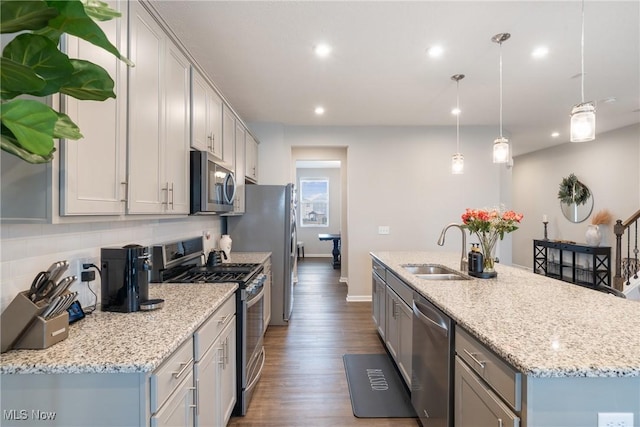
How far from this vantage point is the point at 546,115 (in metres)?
4.45

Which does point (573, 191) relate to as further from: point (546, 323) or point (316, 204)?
point (316, 204)

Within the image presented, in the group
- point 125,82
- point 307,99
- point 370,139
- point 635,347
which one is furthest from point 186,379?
point 370,139

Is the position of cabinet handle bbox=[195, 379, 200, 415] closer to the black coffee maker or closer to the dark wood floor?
the black coffee maker

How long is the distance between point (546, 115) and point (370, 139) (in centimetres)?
248

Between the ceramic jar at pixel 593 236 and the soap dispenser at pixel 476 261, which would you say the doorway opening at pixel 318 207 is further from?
the soap dispenser at pixel 476 261

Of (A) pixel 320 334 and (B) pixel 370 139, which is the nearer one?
(A) pixel 320 334

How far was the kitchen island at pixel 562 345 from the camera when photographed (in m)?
1.04

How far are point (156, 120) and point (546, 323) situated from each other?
215 centimetres

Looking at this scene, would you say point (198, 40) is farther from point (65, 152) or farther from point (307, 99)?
point (65, 152)

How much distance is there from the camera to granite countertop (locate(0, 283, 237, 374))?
1.00m

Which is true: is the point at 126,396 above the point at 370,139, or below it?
below

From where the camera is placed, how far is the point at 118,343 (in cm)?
114

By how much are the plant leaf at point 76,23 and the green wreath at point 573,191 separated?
23.9ft

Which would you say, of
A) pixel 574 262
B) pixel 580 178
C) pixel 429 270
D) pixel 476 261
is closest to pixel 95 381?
pixel 476 261
